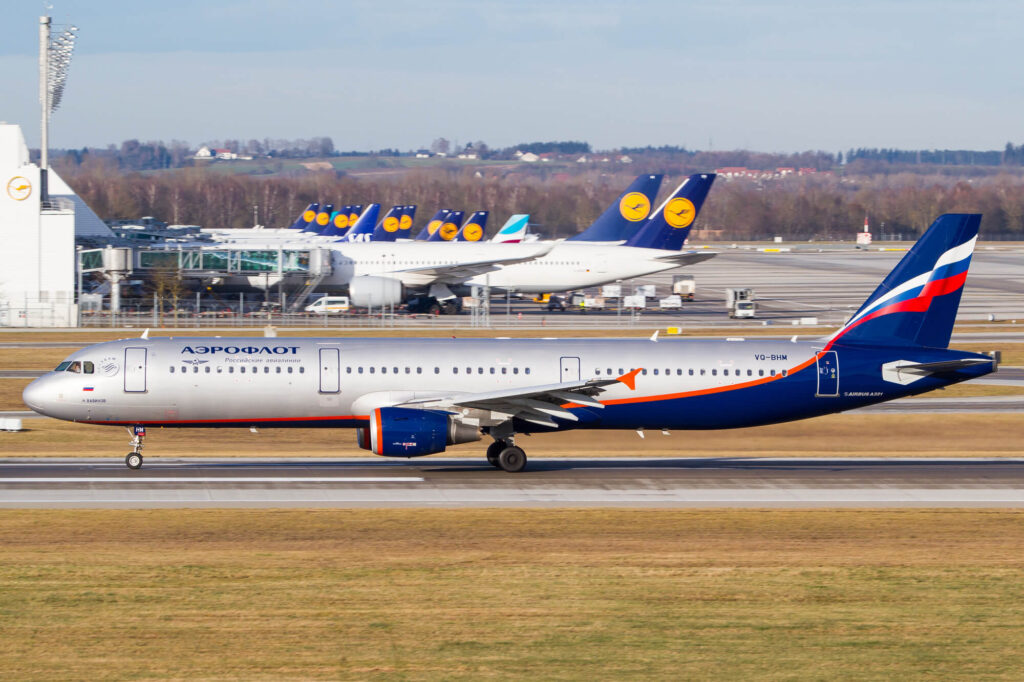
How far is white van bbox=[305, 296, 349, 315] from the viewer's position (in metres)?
93.7

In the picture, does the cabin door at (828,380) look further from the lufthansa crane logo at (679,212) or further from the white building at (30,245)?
the white building at (30,245)

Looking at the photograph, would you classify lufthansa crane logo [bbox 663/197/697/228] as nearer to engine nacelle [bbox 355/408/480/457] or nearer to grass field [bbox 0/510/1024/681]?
engine nacelle [bbox 355/408/480/457]

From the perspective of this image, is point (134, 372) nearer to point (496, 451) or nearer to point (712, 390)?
point (496, 451)

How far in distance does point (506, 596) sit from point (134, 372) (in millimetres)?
17419

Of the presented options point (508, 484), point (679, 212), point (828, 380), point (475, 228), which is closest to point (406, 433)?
point (508, 484)

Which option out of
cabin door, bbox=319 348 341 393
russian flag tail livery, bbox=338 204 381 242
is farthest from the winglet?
russian flag tail livery, bbox=338 204 381 242

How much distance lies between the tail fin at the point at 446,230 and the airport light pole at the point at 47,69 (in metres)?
63.2

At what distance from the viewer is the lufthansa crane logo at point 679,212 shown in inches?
3516

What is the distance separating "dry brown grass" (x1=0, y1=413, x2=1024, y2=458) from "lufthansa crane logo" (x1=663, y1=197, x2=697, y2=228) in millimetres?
41040

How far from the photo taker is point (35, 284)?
83688 millimetres

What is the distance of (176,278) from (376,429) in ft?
206

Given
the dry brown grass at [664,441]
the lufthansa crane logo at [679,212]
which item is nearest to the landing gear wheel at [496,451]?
the dry brown grass at [664,441]

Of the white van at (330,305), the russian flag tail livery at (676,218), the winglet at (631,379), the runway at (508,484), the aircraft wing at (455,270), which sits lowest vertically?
the runway at (508,484)

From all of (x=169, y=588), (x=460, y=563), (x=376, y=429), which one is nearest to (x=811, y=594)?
(x=460, y=563)
